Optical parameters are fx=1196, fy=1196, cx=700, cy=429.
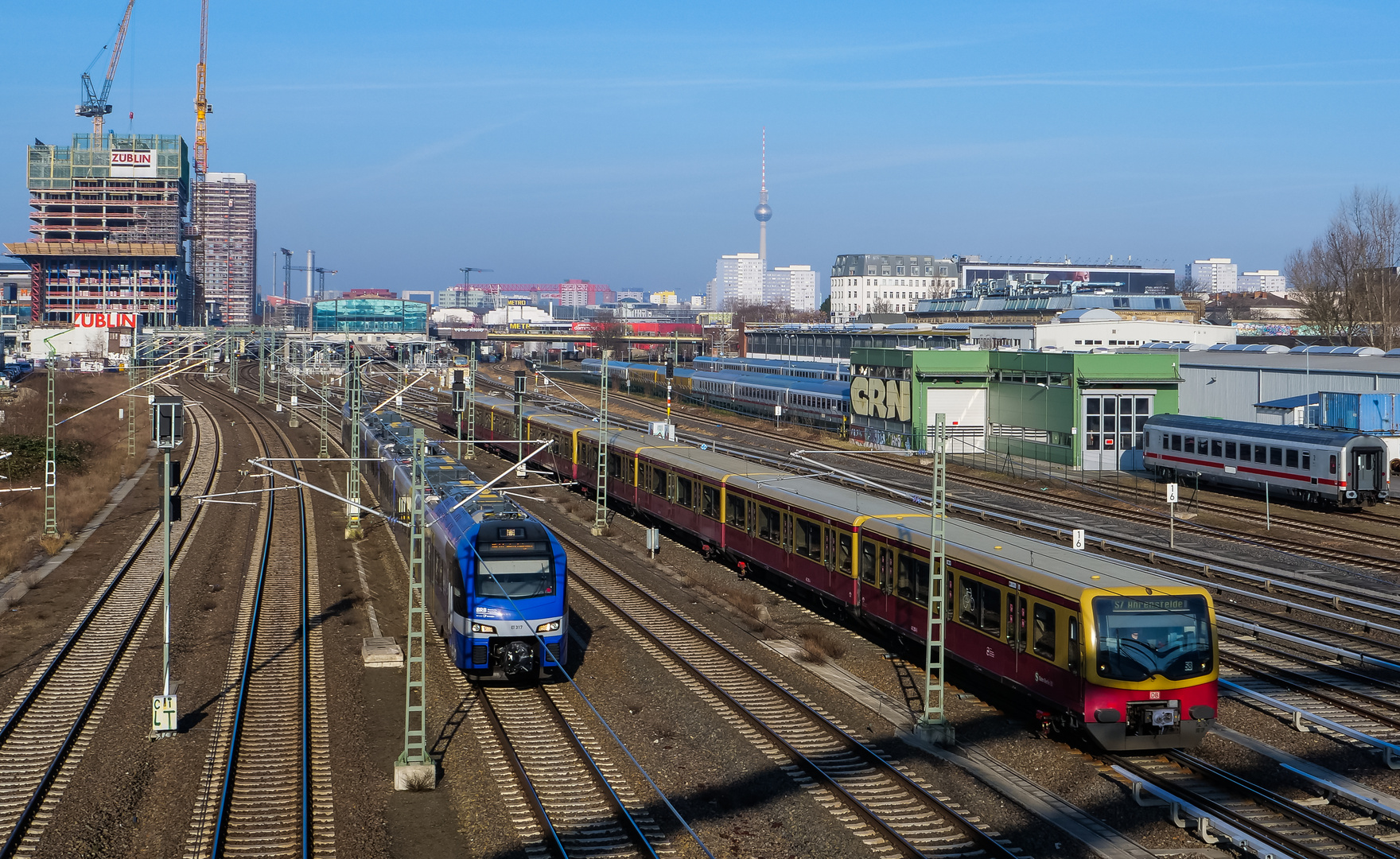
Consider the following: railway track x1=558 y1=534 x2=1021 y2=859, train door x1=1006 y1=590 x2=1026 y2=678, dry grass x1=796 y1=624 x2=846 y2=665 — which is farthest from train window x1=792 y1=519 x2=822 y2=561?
train door x1=1006 y1=590 x2=1026 y2=678

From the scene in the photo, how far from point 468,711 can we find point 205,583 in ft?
44.0

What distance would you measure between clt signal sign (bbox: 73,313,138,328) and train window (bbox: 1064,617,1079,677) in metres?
157

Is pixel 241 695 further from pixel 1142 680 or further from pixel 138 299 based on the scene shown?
pixel 138 299

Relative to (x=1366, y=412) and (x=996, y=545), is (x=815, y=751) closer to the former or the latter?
(x=996, y=545)

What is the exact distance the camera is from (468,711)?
18.4 metres

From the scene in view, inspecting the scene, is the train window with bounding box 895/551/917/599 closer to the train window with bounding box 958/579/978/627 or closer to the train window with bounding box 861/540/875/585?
the train window with bounding box 861/540/875/585

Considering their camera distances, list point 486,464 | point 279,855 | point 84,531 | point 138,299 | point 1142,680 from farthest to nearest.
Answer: point 138,299, point 486,464, point 84,531, point 1142,680, point 279,855

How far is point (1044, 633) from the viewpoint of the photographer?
16.3 meters

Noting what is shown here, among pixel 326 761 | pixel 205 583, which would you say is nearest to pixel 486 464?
pixel 205 583

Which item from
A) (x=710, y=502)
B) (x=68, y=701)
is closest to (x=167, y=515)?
(x=68, y=701)

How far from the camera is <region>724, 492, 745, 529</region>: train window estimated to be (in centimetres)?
2841

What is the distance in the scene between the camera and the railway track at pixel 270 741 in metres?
13.7

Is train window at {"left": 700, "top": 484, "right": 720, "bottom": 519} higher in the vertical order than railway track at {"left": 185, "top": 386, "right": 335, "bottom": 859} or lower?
higher

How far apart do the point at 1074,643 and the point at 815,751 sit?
3790 mm
